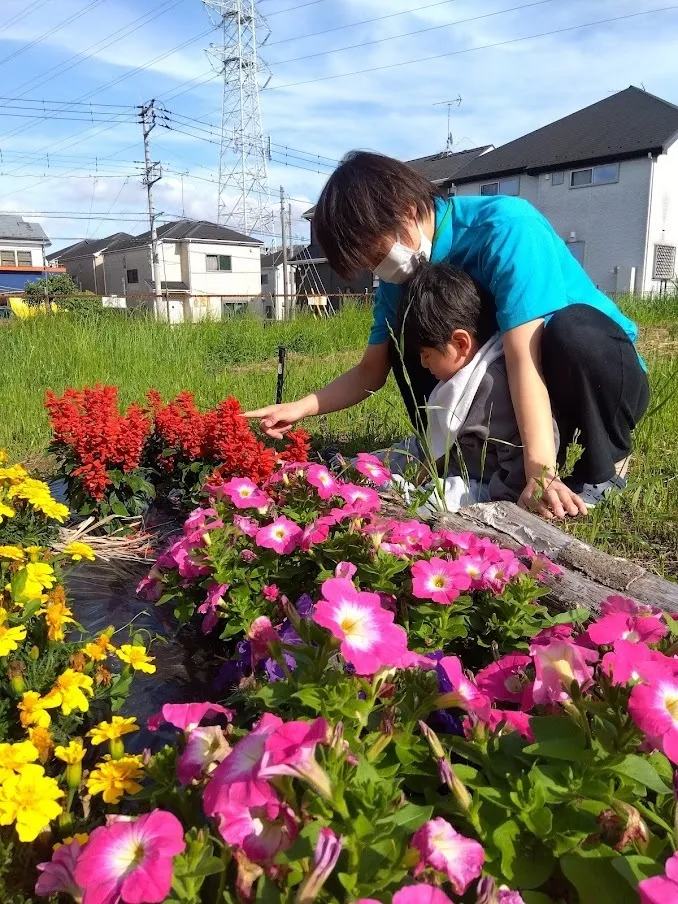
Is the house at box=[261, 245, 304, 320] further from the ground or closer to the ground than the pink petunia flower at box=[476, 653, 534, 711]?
further from the ground

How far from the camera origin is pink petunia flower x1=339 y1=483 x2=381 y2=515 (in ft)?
4.25

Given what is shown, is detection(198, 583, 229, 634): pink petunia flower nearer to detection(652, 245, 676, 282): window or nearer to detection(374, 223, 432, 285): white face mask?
detection(374, 223, 432, 285): white face mask

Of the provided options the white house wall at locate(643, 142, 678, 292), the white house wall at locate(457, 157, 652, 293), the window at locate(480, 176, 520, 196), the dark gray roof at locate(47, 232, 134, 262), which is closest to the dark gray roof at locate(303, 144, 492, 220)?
the window at locate(480, 176, 520, 196)

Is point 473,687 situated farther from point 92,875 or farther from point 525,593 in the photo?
point 92,875

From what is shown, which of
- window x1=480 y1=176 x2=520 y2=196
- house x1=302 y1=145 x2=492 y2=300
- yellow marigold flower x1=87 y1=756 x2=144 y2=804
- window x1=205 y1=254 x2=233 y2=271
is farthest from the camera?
window x1=205 y1=254 x2=233 y2=271

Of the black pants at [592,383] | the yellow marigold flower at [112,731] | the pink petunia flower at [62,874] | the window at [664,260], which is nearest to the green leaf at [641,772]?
the pink petunia flower at [62,874]

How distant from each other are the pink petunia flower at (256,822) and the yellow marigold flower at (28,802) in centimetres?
32

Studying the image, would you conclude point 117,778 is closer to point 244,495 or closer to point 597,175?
point 244,495

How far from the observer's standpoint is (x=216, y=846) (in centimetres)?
66

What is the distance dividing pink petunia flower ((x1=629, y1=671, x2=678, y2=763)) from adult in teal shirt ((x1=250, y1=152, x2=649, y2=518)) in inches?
45.7

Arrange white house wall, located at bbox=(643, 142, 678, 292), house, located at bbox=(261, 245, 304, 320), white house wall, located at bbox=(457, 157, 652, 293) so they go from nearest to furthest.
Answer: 1. white house wall, located at bbox=(643, 142, 678, 292)
2. white house wall, located at bbox=(457, 157, 652, 293)
3. house, located at bbox=(261, 245, 304, 320)

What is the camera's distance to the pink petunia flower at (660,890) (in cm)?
46

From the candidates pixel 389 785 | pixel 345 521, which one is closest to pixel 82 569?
pixel 345 521

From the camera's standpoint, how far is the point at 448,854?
558 millimetres
